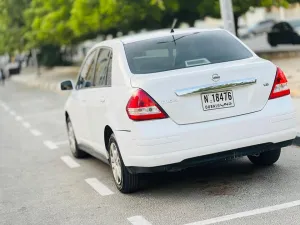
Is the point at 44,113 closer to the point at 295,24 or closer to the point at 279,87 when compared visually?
the point at 279,87

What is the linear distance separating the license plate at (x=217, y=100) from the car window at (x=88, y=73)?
7.11 ft

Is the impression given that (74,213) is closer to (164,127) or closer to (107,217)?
(107,217)

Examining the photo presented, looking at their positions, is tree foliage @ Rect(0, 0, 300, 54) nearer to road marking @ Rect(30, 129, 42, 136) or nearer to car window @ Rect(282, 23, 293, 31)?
car window @ Rect(282, 23, 293, 31)

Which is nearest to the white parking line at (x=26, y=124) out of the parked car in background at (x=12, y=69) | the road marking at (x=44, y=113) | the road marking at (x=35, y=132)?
the road marking at (x=35, y=132)

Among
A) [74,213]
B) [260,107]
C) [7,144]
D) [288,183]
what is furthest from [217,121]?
[7,144]

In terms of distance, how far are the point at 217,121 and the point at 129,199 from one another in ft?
3.95

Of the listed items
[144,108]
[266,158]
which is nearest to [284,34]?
[266,158]

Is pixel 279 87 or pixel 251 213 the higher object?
pixel 279 87

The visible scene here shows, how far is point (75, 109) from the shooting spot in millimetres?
8648

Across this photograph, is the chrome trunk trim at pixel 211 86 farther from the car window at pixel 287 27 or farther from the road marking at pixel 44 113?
the car window at pixel 287 27

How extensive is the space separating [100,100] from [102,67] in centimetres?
53

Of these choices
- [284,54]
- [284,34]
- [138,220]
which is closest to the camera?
[138,220]

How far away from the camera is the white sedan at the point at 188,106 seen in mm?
6086

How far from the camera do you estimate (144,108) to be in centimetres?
609
